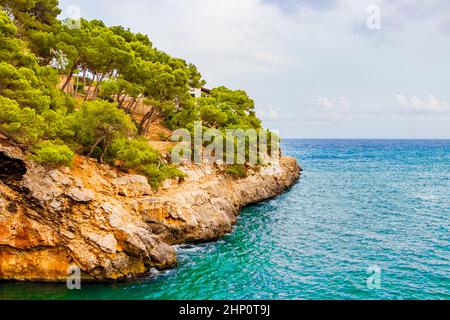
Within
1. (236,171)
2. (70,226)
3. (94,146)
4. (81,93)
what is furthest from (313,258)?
(81,93)

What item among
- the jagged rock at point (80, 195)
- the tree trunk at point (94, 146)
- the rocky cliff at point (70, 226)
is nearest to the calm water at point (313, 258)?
the rocky cliff at point (70, 226)

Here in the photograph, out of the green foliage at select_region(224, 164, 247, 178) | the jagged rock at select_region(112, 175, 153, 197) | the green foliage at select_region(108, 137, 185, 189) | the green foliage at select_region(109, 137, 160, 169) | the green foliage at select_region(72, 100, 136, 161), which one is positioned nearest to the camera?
the green foliage at select_region(72, 100, 136, 161)

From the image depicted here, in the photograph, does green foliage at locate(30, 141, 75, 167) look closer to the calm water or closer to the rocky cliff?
the rocky cliff

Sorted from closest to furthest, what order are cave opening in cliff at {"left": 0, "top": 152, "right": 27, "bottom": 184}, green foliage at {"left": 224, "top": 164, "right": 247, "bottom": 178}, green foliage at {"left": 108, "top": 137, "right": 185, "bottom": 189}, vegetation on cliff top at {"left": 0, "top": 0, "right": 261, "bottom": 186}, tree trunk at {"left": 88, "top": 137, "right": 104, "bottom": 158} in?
cave opening in cliff at {"left": 0, "top": 152, "right": 27, "bottom": 184}
vegetation on cliff top at {"left": 0, "top": 0, "right": 261, "bottom": 186}
tree trunk at {"left": 88, "top": 137, "right": 104, "bottom": 158}
green foliage at {"left": 108, "top": 137, "right": 185, "bottom": 189}
green foliage at {"left": 224, "top": 164, "right": 247, "bottom": 178}

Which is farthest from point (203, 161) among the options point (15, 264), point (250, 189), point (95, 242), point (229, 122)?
point (15, 264)

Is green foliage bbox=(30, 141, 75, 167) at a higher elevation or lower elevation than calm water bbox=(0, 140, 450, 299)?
higher

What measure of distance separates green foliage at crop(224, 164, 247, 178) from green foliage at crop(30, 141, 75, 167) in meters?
21.8

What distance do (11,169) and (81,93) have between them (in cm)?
3135

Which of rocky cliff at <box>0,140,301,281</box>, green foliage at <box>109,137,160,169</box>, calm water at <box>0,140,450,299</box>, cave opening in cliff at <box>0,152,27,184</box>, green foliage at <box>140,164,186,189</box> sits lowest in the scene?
calm water at <box>0,140,450,299</box>

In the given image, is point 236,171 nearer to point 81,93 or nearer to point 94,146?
point 94,146

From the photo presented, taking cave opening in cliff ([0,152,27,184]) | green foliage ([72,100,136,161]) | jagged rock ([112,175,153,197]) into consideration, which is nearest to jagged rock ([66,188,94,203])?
cave opening in cliff ([0,152,27,184])

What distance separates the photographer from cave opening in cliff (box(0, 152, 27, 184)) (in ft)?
69.9

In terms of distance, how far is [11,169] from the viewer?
21.6m

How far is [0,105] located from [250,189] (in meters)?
29.9
